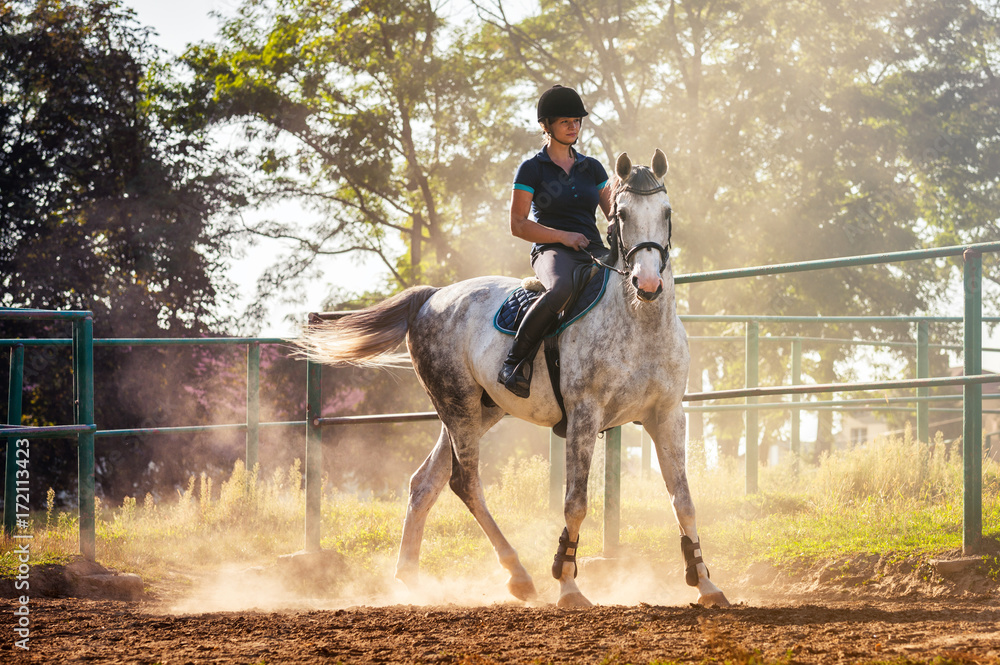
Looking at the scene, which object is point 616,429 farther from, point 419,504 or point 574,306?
point 574,306

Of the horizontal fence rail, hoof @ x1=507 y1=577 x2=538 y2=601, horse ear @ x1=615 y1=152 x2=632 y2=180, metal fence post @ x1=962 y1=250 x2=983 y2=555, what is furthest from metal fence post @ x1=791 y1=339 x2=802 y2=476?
horse ear @ x1=615 y1=152 x2=632 y2=180

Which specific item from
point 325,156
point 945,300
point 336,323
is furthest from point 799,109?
point 336,323

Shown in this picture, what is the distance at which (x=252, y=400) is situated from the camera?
294 inches

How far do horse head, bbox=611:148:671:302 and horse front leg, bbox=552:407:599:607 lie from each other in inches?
27.8

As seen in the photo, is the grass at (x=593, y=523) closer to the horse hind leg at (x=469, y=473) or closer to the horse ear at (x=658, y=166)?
the horse hind leg at (x=469, y=473)

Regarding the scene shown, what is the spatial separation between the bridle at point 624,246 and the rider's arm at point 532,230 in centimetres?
17

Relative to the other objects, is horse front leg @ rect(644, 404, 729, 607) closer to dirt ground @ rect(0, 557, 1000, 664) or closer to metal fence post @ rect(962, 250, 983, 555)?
dirt ground @ rect(0, 557, 1000, 664)

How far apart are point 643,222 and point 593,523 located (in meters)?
3.67

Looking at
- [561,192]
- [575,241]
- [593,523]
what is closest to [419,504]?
[575,241]

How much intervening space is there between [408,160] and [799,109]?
8234mm

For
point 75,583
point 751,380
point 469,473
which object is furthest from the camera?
point 751,380

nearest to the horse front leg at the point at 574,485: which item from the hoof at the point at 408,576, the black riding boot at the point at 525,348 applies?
the black riding boot at the point at 525,348

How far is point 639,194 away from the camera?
4.00 meters

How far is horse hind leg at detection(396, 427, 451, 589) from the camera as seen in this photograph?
5.19 meters
